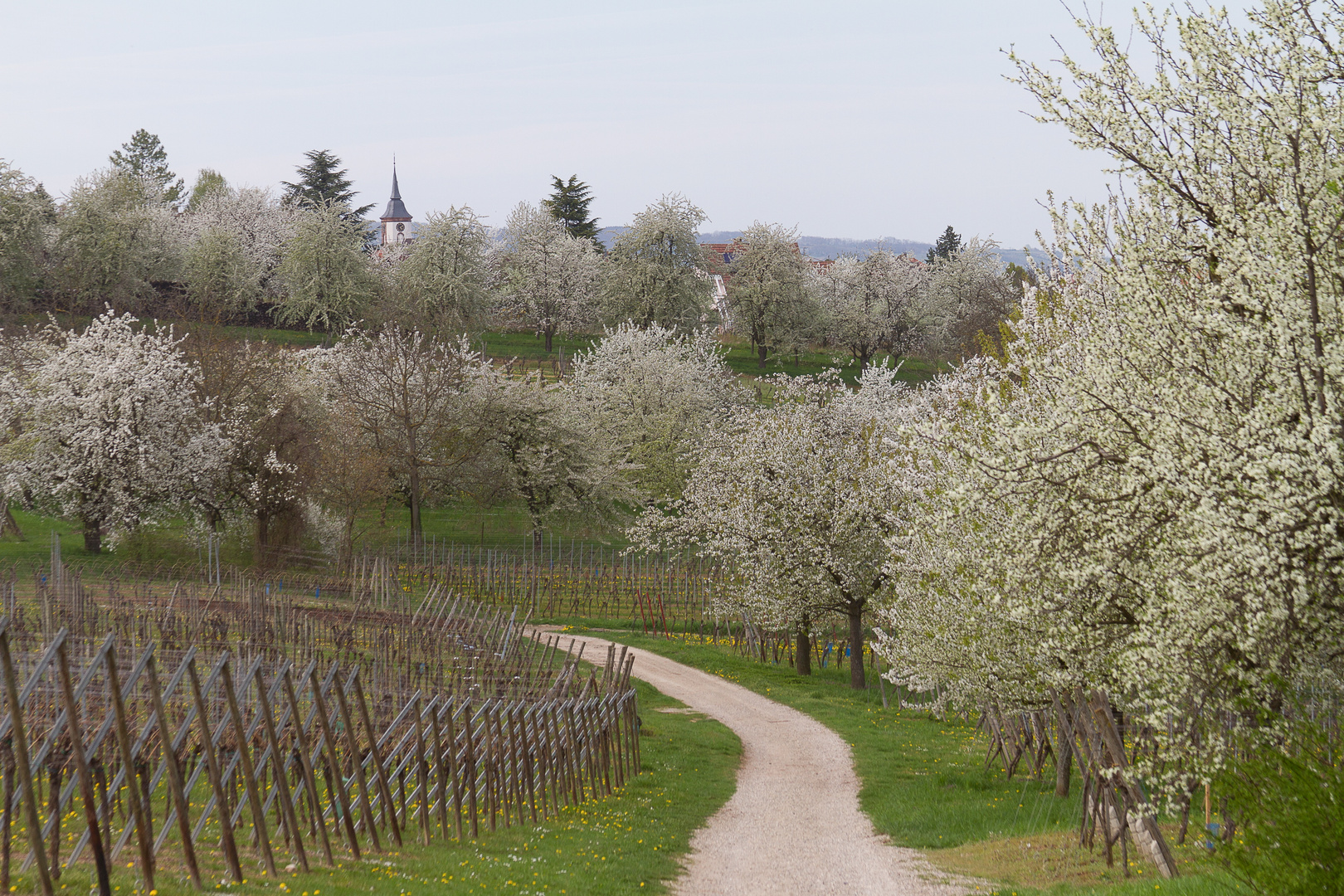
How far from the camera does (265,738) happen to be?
586 inches

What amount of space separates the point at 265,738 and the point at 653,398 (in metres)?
40.7

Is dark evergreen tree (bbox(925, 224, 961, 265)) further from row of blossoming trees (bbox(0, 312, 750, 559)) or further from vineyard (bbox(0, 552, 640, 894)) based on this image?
vineyard (bbox(0, 552, 640, 894))

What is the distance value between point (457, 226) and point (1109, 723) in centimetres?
6229

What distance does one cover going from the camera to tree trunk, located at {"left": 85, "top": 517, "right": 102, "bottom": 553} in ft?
125

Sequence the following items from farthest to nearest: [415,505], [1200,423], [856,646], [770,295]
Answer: [770,295] → [415,505] → [856,646] → [1200,423]

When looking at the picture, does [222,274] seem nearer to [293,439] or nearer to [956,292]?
A: [293,439]

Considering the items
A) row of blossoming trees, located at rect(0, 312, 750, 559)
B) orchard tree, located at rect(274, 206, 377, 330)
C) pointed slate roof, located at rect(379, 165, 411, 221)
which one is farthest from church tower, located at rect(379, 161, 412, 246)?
row of blossoming trees, located at rect(0, 312, 750, 559)

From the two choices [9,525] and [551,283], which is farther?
[551,283]

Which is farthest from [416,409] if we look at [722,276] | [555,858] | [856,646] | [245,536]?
[722,276]

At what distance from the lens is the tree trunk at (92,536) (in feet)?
125

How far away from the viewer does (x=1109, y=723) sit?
11836 mm

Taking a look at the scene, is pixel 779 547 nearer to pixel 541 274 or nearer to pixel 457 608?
pixel 457 608

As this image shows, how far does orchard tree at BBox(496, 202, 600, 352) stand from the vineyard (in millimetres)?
54045

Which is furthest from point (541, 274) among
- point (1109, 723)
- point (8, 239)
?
point (1109, 723)
